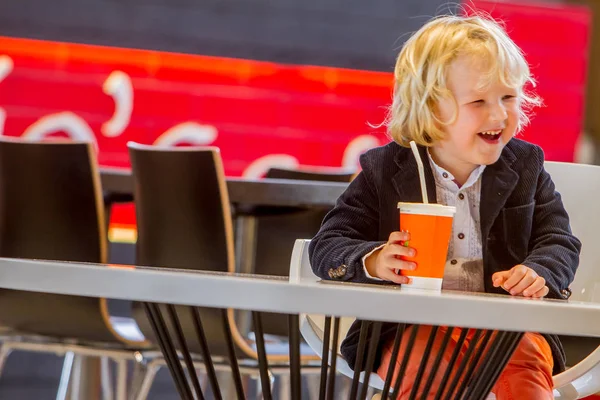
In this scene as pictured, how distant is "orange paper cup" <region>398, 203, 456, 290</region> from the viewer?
4.02 feet

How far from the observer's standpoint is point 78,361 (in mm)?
2816

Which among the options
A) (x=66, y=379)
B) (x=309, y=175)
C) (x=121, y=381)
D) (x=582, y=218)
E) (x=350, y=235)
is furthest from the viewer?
(x=309, y=175)

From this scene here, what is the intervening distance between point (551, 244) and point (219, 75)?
12.1 feet

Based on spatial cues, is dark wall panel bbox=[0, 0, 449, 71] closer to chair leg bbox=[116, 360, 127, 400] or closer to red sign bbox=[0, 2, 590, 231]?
red sign bbox=[0, 2, 590, 231]

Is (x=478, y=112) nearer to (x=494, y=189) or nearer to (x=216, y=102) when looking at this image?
(x=494, y=189)

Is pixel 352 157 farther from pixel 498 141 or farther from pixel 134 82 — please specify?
pixel 498 141

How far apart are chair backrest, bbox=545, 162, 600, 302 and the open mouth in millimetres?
369

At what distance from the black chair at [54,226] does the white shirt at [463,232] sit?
45.8 inches

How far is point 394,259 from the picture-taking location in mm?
1267

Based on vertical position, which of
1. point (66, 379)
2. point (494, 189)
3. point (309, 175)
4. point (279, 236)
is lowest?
point (66, 379)

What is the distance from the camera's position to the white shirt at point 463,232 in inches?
63.5

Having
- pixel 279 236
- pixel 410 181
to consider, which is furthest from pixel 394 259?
pixel 279 236

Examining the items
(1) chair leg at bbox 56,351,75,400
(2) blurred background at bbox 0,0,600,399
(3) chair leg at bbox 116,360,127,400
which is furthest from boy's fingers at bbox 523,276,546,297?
(2) blurred background at bbox 0,0,600,399

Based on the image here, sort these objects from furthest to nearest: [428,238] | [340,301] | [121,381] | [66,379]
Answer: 1. [66,379]
2. [121,381]
3. [428,238]
4. [340,301]
